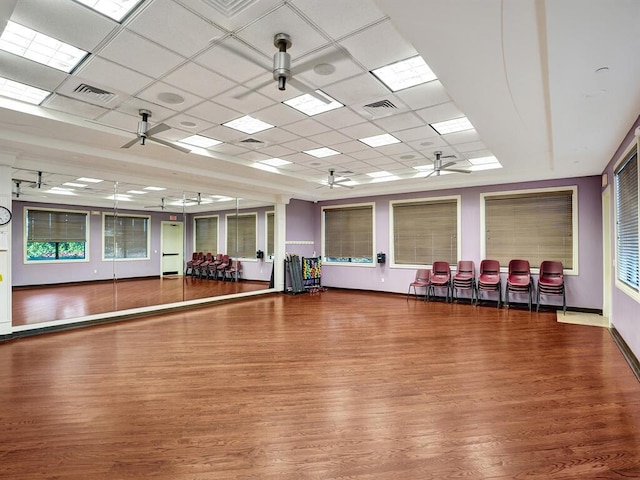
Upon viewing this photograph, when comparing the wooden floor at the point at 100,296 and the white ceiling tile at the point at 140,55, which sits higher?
the white ceiling tile at the point at 140,55

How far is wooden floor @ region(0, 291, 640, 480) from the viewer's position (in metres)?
2.10

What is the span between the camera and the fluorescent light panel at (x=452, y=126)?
4602mm

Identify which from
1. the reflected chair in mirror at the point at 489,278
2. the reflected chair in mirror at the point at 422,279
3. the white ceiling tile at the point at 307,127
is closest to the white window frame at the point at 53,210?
the white ceiling tile at the point at 307,127

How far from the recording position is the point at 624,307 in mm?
4633

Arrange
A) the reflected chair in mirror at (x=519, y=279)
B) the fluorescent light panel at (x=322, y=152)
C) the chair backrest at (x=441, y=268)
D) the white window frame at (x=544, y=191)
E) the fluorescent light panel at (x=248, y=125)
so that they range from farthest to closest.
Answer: the chair backrest at (x=441, y=268)
the reflected chair in mirror at (x=519, y=279)
the white window frame at (x=544, y=191)
the fluorescent light panel at (x=322, y=152)
the fluorescent light panel at (x=248, y=125)

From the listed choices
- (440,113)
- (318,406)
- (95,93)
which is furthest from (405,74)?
(95,93)

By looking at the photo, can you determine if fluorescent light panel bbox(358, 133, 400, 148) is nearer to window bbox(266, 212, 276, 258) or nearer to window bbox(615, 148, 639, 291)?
window bbox(615, 148, 639, 291)

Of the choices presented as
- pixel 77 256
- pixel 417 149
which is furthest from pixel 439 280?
pixel 77 256

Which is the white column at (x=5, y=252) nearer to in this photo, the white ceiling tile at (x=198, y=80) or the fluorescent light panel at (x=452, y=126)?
the white ceiling tile at (x=198, y=80)

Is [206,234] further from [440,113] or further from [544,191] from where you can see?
[544,191]

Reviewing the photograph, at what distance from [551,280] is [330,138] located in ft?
17.6

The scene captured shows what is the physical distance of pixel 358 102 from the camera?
13.1ft

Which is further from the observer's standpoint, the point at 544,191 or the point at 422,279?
the point at 422,279

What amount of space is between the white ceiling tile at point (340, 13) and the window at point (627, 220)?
3.53 metres
